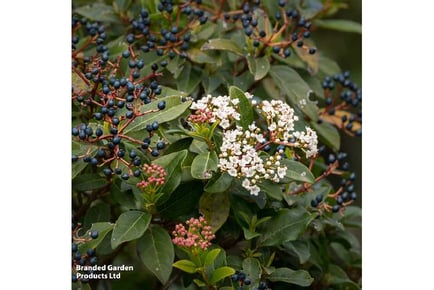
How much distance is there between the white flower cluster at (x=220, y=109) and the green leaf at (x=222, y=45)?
339 mm

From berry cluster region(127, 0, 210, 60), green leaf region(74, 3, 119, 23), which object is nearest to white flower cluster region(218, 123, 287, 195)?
berry cluster region(127, 0, 210, 60)

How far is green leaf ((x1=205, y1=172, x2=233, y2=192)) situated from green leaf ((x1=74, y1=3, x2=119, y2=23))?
2.31 ft

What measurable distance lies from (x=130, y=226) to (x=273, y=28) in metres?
0.81

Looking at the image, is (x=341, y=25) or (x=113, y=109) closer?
(x=113, y=109)

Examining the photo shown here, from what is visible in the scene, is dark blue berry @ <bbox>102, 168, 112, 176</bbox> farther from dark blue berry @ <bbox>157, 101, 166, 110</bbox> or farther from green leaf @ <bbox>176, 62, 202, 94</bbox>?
green leaf @ <bbox>176, 62, 202, 94</bbox>

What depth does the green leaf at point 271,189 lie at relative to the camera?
161 centimetres

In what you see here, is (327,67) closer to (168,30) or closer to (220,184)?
(168,30)

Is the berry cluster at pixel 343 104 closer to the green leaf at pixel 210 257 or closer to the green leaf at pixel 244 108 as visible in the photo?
the green leaf at pixel 244 108

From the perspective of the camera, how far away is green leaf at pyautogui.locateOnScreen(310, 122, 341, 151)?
2.03 meters

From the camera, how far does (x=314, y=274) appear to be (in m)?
1.88

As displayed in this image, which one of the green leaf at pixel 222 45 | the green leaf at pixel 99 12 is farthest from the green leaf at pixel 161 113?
the green leaf at pixel 99 12

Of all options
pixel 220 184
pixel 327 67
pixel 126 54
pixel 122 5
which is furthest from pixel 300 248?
pixel 122 5

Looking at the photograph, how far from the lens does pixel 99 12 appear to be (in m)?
2.07

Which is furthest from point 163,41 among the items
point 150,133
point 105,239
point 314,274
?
point 314,274
